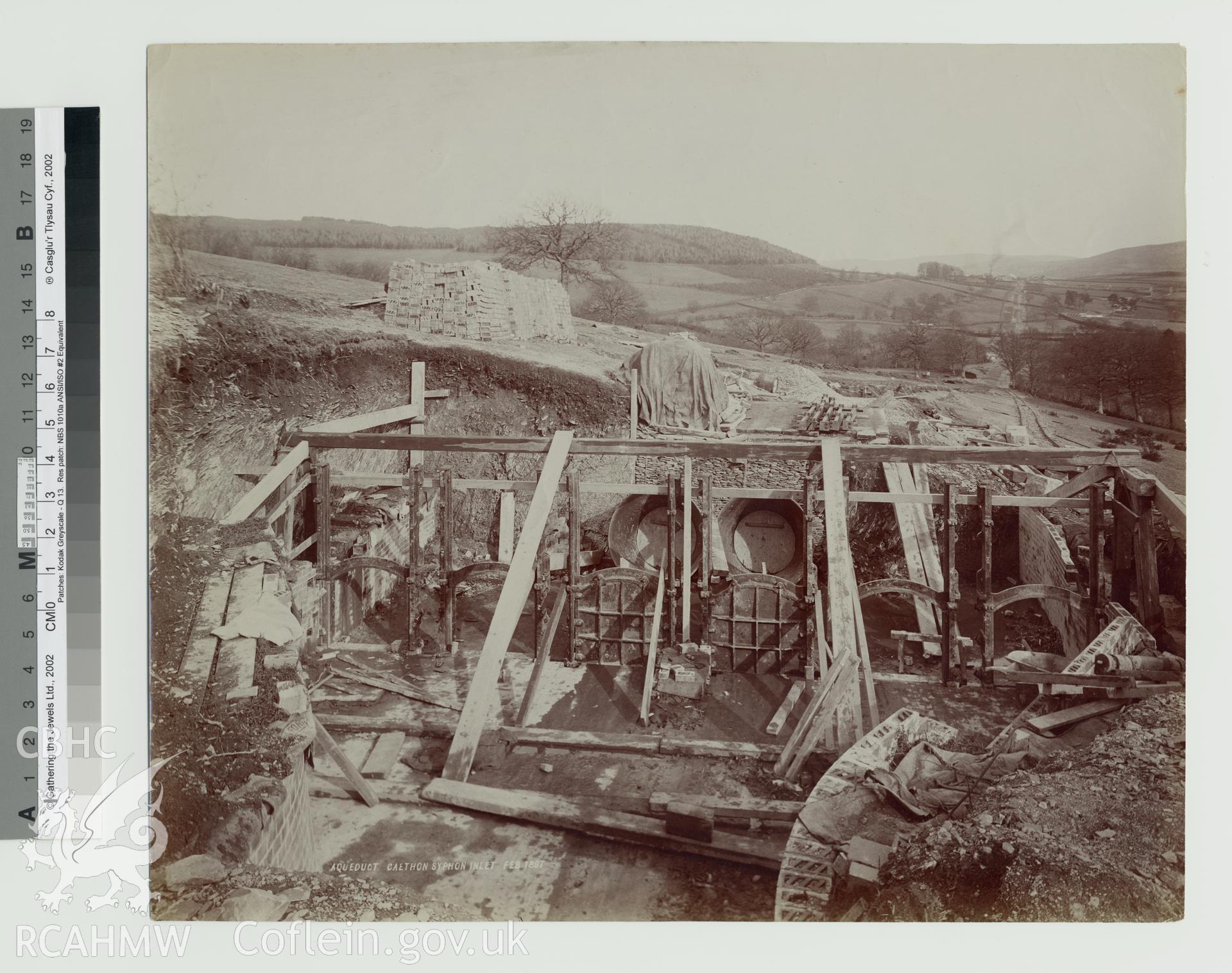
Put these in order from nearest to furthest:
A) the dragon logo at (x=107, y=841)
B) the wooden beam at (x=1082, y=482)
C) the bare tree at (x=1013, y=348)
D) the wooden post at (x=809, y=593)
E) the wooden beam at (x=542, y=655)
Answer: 1. the dragon logo at (x=107, y=841)
2. the bare tree at (x=1013, y=348)
3. the wooden beam at (x=1082, y=482)
4. the wooden beam at (x=542, y=655)
5. the wooden post at (x=809, y=593)

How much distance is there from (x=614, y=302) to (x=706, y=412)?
788mm

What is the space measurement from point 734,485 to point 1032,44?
303cm

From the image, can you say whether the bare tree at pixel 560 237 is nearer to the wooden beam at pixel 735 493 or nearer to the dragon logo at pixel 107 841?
the wooden beam at pixel 735 493

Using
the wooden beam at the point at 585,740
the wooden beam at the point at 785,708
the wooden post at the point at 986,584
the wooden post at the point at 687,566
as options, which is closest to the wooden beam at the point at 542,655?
the wooden beam at the point at 585,740

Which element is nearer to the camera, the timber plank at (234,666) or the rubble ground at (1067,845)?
the rubble ground at (1067,845)

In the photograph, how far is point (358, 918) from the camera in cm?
355

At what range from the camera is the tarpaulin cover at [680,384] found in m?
3.99

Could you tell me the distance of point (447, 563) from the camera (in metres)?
4.41

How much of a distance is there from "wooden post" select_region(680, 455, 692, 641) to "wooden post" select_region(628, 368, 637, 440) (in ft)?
1.18

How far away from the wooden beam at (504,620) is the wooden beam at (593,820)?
10 centimetres

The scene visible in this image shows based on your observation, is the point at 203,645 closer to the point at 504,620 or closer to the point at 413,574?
the point at 413,574

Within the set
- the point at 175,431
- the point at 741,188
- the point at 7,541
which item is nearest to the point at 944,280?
the point at 741,188

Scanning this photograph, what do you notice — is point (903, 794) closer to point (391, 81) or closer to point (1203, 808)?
point (1203, 808)

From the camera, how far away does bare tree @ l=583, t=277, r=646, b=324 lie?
386 cm
